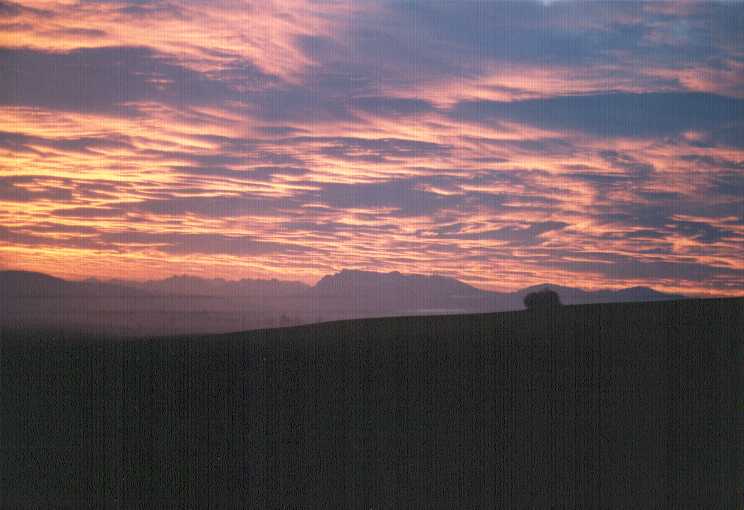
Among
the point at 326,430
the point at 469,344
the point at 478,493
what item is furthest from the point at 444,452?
the point at 469,344

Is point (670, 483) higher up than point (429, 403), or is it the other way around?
point (429, 403)

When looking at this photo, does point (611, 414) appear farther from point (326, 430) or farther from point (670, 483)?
point (326, 430)

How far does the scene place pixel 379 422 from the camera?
881 cm

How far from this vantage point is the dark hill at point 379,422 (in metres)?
7.39

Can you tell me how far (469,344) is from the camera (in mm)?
11672

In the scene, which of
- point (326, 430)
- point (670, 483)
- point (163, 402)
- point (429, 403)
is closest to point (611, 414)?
point (670, 483)

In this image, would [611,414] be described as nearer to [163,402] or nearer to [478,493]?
[478,493]

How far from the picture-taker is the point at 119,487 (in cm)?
733

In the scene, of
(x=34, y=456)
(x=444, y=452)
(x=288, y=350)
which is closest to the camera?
(x=34, y=456)

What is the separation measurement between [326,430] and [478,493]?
2.25 meters

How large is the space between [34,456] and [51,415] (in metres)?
0.88

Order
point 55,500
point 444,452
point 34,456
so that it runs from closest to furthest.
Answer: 1. point 55,500
2. point 34,456
3. point 444,452

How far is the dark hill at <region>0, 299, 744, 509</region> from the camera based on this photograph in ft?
24.3

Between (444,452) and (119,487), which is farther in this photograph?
(444,452)
